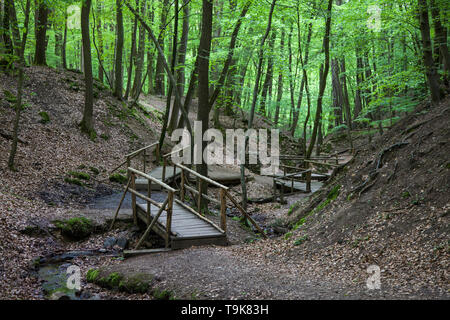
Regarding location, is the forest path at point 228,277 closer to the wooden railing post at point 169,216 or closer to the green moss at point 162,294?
the green moss at point 162,294

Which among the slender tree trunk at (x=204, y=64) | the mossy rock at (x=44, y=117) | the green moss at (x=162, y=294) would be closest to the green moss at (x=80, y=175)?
the mossy rock at (x=44, y=117)

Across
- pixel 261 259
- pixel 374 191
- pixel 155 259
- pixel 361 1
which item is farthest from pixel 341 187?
pixel 361 1

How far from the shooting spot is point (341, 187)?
385 inches

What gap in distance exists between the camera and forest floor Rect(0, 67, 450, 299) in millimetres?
5441

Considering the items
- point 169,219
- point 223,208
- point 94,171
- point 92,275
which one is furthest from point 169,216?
point 94,171

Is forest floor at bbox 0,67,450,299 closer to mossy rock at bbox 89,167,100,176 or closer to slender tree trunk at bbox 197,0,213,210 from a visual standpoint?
mossy rock at bbox 89,167,100,176

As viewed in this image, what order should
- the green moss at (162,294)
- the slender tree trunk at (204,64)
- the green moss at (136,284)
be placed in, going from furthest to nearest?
1. the slender tree trunk at (204,64)
2. the green moss at (136,284)
3. the green moss at (162,294)

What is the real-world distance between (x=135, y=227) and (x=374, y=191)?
642cm

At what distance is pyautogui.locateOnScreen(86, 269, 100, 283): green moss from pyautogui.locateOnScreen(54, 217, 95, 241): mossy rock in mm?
2023

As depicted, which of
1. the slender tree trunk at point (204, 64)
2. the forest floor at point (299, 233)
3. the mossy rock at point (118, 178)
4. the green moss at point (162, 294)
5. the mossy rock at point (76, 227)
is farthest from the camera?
the mossy rock at point (118, 178)

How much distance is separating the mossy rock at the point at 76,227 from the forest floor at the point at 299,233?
165 millimetres

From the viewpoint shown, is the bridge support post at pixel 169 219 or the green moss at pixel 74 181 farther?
the green moss at pixel 74 181

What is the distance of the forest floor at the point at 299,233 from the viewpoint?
5441mm
